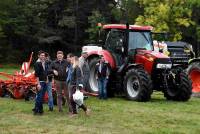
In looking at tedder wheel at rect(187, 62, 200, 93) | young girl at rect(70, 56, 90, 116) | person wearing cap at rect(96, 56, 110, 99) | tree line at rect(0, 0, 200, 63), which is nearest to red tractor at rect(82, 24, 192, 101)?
person wearing cap at rect(96, 56, 110, 99)

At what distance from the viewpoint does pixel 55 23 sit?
5694 cm

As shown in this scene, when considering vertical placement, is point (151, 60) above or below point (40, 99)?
above

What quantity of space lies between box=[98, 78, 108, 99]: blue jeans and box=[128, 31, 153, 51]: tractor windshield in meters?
1.45

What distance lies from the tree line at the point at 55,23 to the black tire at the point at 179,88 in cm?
3405

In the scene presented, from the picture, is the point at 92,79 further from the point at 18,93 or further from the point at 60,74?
the point at 60,74

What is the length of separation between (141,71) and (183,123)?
5.01m

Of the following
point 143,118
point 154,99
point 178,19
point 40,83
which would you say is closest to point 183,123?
point 143,118

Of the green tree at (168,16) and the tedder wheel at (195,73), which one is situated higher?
the green tree at (168,16)

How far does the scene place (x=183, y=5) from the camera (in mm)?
44688

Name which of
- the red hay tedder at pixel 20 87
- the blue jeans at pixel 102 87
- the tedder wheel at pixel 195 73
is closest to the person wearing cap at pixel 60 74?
the red hay tedder at pixel 20 87

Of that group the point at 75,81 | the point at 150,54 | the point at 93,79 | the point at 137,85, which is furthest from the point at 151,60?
the point at 75,81

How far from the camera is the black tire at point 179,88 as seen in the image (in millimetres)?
18359

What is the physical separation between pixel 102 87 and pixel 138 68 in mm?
1565

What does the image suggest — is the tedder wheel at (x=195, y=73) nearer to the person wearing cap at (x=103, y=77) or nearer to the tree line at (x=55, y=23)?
the person wearing cap at (x=103, y=77)
